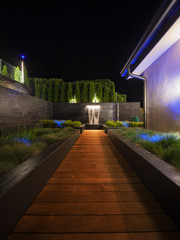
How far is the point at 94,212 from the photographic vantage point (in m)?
1.48

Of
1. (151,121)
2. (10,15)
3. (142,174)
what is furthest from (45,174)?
(10,15)

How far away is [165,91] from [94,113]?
742 cm

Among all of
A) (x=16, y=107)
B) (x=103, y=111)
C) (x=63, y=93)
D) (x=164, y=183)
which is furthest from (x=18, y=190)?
(x=63, y=93)

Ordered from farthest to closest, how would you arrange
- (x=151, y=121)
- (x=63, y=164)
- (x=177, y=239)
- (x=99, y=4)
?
(x=99, y=4), (x=151, y=121), (x=63, y=164), (x=177, y=239)

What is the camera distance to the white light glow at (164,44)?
11.5 feet

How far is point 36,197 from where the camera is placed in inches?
69.0

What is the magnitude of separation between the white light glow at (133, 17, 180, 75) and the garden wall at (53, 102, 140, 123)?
5.77m

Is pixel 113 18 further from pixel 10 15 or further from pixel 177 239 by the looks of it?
pixel 177 239

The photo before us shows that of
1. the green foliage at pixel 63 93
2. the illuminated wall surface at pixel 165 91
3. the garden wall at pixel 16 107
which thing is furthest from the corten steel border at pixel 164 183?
the green foliage at pixel 63 93

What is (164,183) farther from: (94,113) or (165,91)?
(94,113)

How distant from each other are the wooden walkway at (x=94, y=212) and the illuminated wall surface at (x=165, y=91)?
119 inches

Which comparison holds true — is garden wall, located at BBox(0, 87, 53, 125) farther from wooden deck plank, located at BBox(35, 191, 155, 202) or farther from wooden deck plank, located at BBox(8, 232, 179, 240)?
wooden deck plank, located at BBox(8, 232, 179, 240)

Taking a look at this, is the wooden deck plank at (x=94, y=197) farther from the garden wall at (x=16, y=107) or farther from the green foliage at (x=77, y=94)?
the green foliage at (x=77, y=94)

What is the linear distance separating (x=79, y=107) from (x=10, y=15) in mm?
9081
